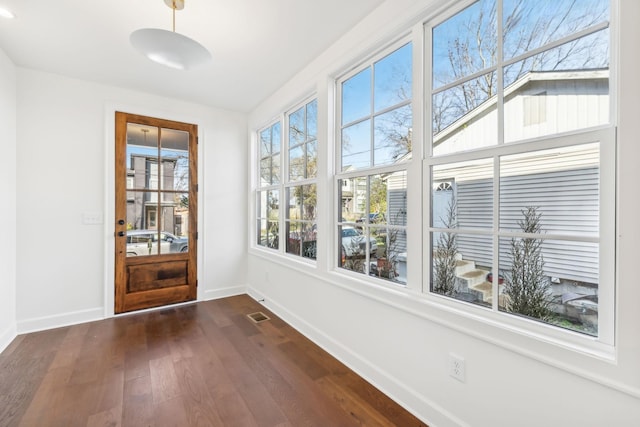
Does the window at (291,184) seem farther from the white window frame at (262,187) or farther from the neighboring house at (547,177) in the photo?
the neighboring house at (547,177)

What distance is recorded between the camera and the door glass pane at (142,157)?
10.9 feet

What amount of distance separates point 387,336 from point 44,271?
344 centimetres

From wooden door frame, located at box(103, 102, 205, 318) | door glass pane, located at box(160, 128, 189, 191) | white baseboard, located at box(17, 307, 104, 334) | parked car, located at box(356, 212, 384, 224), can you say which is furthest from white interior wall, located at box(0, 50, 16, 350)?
parked car, located at box(356, 212, 384, 224)

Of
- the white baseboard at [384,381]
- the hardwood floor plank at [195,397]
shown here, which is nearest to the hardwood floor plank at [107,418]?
the hardwood floor plank at [195,397]

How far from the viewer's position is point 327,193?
249 cm

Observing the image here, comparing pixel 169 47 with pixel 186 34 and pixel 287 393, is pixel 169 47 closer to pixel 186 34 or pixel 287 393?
pixel 186 34

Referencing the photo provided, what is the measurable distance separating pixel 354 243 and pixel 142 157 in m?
2.78

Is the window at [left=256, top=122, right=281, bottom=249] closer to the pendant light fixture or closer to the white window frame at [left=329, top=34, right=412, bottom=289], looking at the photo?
the white window frame at [left=329, top=34, right=412, bottom=289]

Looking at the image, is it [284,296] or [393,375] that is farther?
[284,296]

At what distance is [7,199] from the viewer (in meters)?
2.58

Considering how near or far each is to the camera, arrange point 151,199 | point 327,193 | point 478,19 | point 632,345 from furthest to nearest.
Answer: point 151,199 → point 327,193 → point 478,19 → point 632,345

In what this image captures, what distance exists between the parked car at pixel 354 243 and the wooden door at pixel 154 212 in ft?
7.47

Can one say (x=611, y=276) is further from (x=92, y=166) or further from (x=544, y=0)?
(x=92, y=166)

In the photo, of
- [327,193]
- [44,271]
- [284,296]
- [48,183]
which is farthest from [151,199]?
[327,193]
